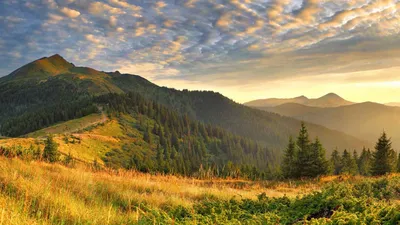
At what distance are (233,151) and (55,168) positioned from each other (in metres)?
174

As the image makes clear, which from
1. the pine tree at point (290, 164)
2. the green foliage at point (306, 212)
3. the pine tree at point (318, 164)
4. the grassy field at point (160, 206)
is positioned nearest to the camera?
the green foliage at point (306, 212)

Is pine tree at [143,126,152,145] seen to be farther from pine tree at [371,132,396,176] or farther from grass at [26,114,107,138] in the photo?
pine tree at [371,132,396,176]

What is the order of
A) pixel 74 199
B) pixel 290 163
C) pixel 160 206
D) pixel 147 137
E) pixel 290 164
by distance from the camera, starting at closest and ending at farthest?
pixel 74 199, pixel 160 206, pixel 290 164, pixel 290 163, pixel 147 137

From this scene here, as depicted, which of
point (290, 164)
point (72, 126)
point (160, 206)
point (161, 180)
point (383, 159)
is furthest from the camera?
point (72, 126)

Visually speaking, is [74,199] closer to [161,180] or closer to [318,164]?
[161,180]

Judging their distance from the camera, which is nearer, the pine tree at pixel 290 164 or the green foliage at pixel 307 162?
the green foliage at pixel 307 162

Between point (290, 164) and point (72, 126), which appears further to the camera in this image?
point (72, 126)

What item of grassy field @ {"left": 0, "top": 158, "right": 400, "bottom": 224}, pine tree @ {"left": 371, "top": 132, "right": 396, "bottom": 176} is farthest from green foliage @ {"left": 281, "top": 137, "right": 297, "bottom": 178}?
grassy field @ {"left": 0, "top": 158, "right": 400, "bottom": 224}

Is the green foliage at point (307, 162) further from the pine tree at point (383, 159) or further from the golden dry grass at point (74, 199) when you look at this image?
the golden dry grass at point (74, 199)

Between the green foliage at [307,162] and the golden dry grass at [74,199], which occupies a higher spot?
the golden dry grass at [74,199]

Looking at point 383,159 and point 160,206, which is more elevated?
point 160,206

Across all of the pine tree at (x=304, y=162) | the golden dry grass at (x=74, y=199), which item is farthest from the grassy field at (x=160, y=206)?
the pine tree at (x=304, y=162)

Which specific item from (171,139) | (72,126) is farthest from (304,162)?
(171,139)

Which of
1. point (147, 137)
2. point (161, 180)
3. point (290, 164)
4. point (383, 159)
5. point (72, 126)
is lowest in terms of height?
point (147, 137)
